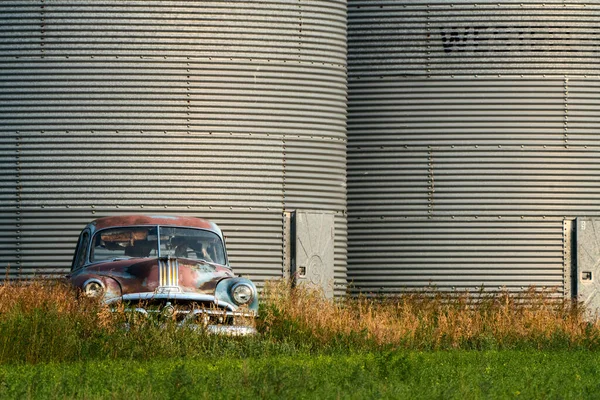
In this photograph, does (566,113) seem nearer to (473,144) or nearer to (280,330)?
(473,144)

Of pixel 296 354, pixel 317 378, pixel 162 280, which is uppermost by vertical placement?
pixel 162 280

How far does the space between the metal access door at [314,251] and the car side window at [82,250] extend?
5.27 m

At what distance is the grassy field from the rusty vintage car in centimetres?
30

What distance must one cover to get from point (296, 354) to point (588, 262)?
935cm

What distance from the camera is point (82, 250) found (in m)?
15.3

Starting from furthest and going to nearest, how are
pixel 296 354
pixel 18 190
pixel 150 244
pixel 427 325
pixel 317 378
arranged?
pixel 18 190, pixel 427 325, pixel 150 244, pixel 296 354, pixel 317 378

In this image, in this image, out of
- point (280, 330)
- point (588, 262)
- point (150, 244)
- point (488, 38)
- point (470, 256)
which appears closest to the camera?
point (150, 244)

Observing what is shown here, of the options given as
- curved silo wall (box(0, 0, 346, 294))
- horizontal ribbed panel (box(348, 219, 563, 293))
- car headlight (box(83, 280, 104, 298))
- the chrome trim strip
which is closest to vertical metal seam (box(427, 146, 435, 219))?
horizontal ribbed panel (box(348, 219, 563, 293))

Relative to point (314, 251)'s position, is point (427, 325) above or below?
below

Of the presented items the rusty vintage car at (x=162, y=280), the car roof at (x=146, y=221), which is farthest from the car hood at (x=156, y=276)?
the car roof at (x=146, y=221)

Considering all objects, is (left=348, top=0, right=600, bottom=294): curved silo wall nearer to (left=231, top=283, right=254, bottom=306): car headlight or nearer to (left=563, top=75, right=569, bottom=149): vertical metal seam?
(left=563, top=75, right=569, bottom=149): vertical metal seam

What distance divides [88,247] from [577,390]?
673 centimetres

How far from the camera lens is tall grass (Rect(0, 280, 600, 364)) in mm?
12812

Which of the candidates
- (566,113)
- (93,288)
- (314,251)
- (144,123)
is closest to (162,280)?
(93,288)
